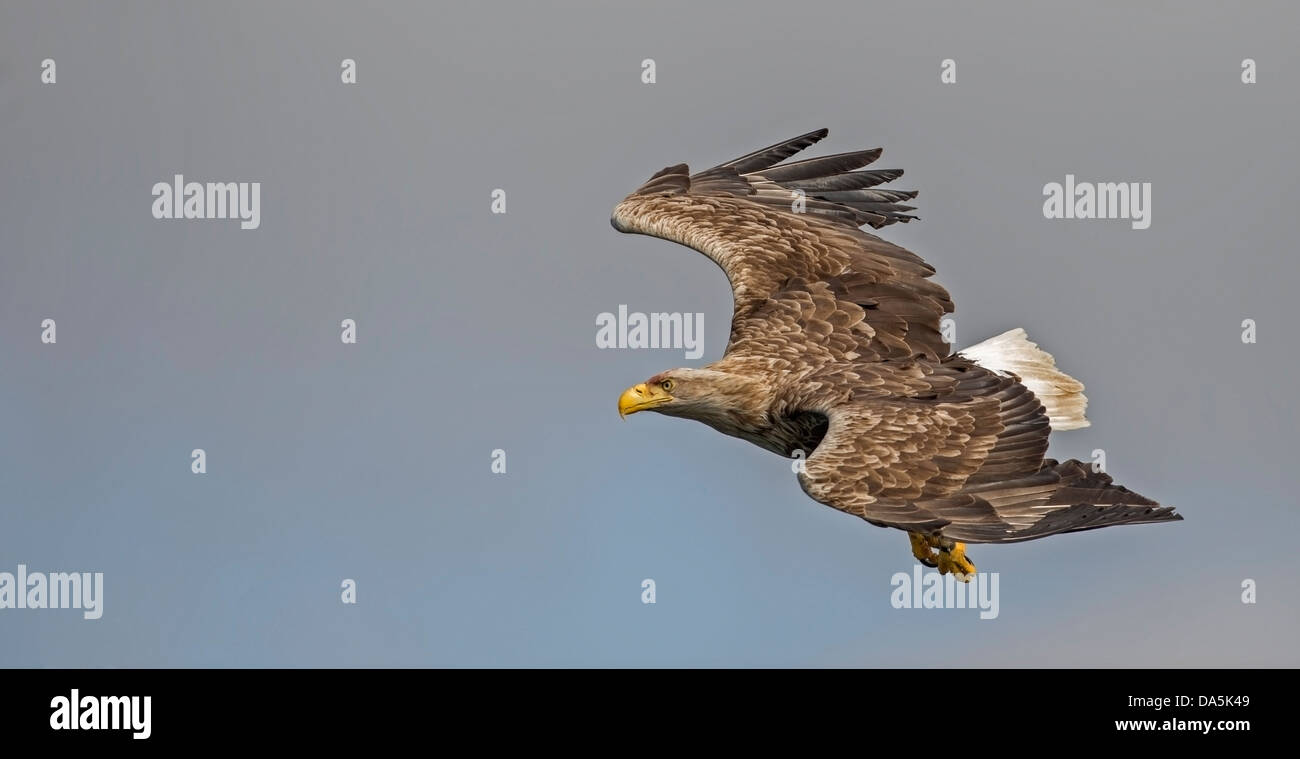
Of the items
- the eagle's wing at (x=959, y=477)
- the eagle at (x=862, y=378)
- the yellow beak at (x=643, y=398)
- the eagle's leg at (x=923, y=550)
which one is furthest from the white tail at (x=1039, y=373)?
the yellow beak at (x=643, y=398)

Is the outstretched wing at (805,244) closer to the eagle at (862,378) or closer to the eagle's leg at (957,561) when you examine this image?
the eagle at (862,378)

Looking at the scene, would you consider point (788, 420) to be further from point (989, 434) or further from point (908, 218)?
point (908, 218)

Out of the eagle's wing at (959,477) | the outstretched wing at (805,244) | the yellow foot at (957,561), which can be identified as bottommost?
the yellow foot at (957,561)

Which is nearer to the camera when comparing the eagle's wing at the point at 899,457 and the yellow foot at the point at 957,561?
the eagle's wing at the point at 899,457

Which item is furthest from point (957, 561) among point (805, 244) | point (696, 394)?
point (805, 244)

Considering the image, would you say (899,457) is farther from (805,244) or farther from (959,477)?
(805,244)

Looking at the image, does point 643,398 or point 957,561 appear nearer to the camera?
point 957,561

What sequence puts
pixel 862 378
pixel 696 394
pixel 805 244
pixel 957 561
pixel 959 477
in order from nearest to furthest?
1. pixel 959 477
2. pixel 957 561
3. pixel 862 378
4. pixel 696 394
5. pixel 805 244
